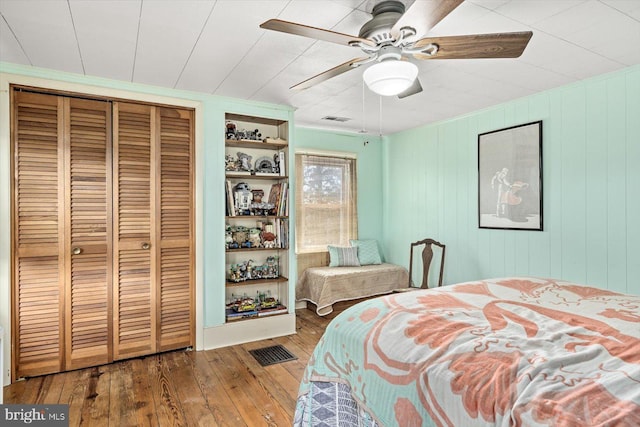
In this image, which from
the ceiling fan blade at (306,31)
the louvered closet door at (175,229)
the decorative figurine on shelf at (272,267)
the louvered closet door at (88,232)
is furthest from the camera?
the decorative figurine on shelf at (272,267)

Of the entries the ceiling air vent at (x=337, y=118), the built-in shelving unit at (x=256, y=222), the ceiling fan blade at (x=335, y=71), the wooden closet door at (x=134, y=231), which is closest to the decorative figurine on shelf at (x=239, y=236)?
the built-in shelving unit at (x=256, y=222)

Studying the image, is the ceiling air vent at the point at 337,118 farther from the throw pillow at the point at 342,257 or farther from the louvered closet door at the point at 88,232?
the louvered closet door at the point at 88,232

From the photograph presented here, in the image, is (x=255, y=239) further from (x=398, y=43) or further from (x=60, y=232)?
(x=398, y=43)

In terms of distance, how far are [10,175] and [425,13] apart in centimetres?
302

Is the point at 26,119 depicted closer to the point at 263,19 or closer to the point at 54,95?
the point at 54,95

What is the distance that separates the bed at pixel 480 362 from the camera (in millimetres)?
1024

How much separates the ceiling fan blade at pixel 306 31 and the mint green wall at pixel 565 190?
2.31 meters

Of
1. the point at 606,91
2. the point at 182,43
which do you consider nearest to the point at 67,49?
the point at 182,43

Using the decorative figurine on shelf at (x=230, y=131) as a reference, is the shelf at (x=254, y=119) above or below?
above

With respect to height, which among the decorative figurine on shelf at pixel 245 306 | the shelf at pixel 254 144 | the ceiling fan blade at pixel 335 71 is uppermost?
the ceiling fan blade at pixel 335 71

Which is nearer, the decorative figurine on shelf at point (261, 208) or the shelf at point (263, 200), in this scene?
the shelf at point (263, 200)

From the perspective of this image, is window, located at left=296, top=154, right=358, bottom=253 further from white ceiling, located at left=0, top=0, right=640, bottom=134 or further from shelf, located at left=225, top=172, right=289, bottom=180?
white ceiling, located at left=0, top=0, right=640, bottom=134

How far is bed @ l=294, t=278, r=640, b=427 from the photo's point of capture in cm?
102

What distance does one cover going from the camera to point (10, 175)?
8.79ft
